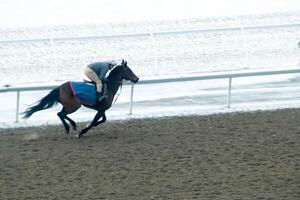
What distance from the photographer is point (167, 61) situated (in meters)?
22.4

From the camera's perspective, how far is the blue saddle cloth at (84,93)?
46.4ft

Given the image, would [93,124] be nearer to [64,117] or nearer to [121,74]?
[64,117]

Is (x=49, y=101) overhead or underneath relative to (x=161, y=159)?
overhead

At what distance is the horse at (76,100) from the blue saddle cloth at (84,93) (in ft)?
0.27

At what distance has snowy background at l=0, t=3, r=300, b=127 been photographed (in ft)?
55.8

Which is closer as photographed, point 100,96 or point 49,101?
point 100,96

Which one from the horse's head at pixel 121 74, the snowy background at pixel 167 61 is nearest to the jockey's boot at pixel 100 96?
the horse's head at pixel 121 74

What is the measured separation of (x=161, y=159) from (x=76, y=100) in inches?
81.3

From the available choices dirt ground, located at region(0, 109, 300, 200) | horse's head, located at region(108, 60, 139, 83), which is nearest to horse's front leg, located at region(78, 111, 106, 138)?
dirt ground, located at region(0, 109, 300, 200)

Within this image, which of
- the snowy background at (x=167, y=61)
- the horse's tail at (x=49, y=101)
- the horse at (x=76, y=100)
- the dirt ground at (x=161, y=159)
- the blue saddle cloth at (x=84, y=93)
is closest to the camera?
the dirt ground at (x=161, y=159)

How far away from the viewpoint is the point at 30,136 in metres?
14.3

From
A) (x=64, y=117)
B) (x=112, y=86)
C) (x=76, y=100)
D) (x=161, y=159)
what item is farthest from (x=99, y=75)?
(x=161, y=159)

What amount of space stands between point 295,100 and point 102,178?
6.42 metres

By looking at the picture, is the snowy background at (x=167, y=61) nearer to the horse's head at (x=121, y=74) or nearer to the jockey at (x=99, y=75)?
the horse's head at (x=121, y=74)
